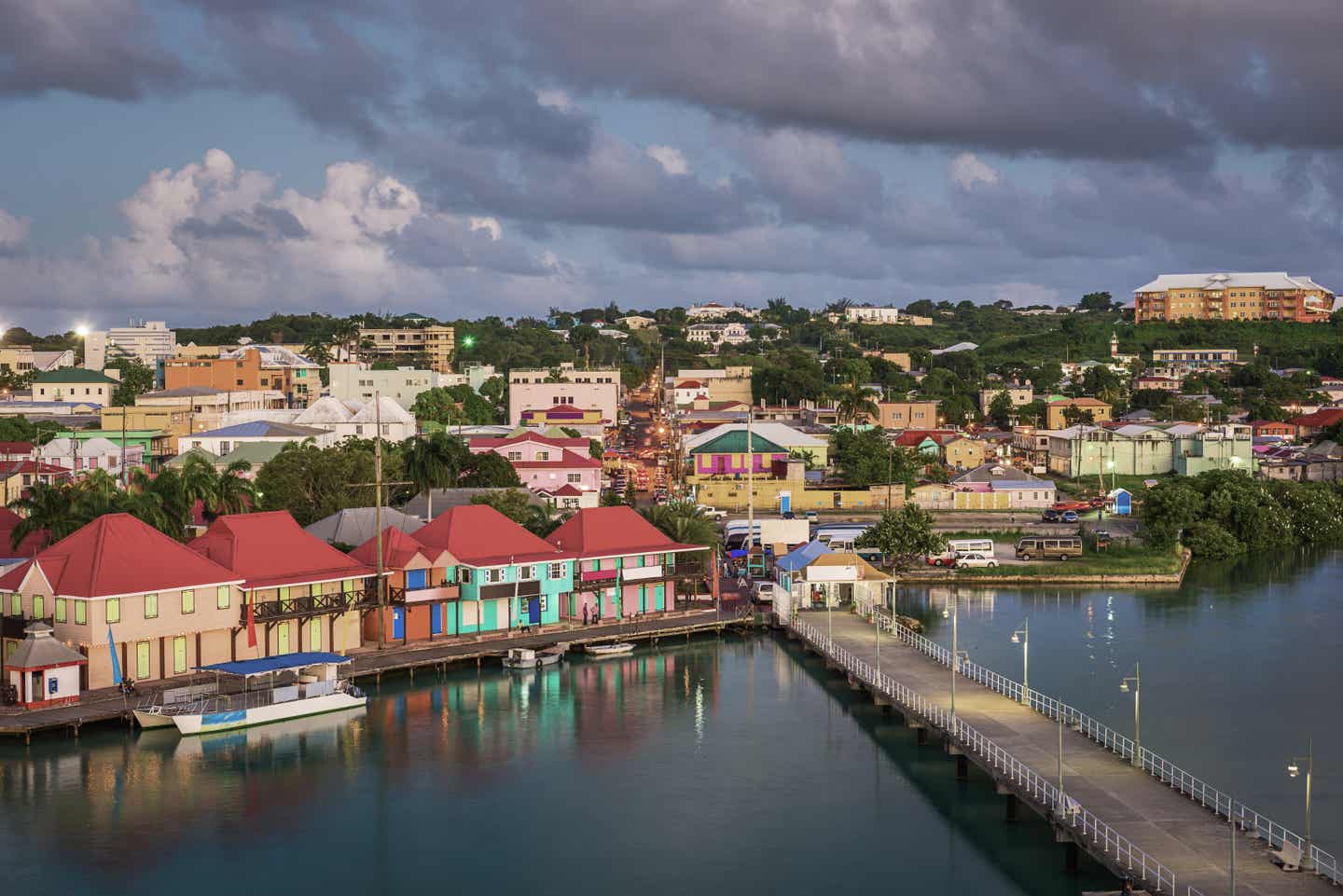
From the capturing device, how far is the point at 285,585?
45781mm

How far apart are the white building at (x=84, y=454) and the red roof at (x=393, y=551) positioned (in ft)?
147

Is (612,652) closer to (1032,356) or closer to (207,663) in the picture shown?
(207,663)

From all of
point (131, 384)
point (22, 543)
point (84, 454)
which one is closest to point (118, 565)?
point (22, 543)

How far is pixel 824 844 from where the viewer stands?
110 ft

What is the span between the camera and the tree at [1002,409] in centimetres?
14150

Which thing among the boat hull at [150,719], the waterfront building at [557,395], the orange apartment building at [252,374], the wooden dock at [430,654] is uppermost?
the orange apartment building at [252,374]

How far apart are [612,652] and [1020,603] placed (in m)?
21.0

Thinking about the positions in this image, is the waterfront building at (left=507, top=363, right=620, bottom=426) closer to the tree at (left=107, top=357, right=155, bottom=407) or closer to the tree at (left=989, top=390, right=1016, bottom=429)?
the tree at (left=107, top=357, right=155, bottom=407)

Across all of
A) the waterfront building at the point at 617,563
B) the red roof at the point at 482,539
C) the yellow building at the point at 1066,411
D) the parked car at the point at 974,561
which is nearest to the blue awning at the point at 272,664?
the red roof at the point at 482,539

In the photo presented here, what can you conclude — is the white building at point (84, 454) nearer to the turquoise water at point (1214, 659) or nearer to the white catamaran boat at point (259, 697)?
the white catamaran boat at point (259, 697)

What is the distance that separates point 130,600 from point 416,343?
489ft

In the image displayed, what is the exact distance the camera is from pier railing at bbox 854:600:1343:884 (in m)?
30.1

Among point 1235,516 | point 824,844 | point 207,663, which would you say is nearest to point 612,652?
point 207,663

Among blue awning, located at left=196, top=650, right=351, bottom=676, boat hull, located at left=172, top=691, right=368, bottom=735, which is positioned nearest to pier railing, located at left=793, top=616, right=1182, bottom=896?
boat hull, located at left=172, top=691, right=368, bottom=735
